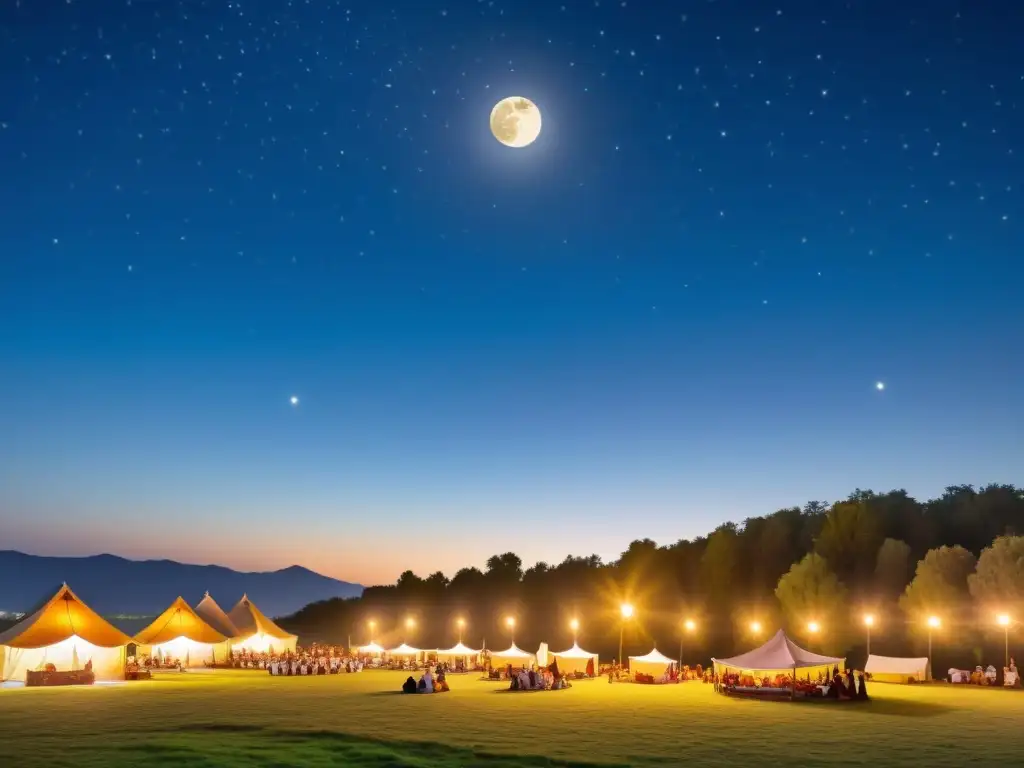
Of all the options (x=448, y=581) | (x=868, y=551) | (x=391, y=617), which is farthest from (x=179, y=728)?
(x=448, y=581)

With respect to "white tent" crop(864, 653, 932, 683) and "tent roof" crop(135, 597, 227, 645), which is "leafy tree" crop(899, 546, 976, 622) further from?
"tent roof" crop(135, 597, 227, 645)

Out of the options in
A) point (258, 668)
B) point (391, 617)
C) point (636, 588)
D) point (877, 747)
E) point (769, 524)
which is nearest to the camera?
point (877, 747)

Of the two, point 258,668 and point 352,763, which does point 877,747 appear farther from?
point 258,668

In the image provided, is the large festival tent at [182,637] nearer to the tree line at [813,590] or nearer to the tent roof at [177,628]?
the tent roof at [177,628]

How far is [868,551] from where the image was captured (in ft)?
242

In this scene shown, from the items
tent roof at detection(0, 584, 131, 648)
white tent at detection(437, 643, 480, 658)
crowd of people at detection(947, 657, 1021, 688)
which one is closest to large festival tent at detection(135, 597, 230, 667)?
tent roof at detection(0, 584, 131, 648)

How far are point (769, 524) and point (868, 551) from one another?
16905mm

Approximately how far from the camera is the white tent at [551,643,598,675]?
50.7m

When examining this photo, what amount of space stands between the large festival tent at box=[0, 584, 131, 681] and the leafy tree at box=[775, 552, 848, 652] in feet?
154

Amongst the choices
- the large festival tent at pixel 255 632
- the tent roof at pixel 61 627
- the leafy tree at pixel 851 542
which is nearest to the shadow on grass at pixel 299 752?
the tent roof at pixel 61 627

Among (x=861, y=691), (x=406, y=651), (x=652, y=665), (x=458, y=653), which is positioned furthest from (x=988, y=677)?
(x=406, y=651)

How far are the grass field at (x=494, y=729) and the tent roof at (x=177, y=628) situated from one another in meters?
21.6

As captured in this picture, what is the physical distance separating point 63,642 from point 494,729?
2956cm

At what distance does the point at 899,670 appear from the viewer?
4631cm
